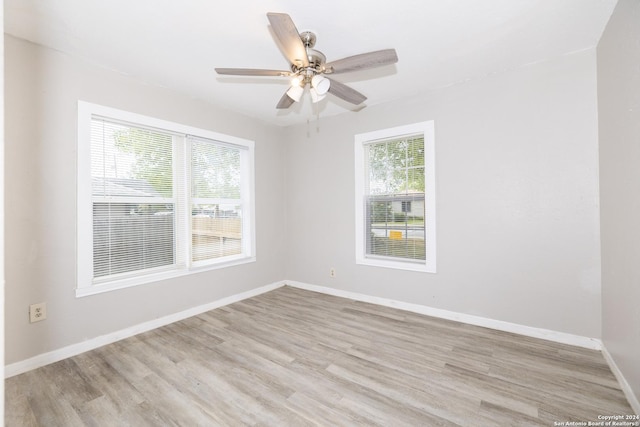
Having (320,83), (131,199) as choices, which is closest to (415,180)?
(320,83)

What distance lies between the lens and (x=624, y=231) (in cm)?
186

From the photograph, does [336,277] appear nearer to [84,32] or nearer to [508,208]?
[508,208]

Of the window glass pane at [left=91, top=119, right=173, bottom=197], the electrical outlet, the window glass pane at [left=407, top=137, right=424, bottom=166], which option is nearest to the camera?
the electrical outlet

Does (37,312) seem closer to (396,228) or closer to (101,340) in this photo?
(101,340)

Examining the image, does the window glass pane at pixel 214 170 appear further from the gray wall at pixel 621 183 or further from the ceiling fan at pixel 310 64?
the gray wall at pixel 621 183

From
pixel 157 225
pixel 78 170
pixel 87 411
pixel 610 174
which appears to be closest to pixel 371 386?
pixel 87 411

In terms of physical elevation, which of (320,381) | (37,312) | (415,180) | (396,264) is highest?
(415,180)

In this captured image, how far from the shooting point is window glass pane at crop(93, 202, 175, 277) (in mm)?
2658

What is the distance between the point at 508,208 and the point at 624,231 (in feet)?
3.13

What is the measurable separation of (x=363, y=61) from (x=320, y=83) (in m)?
0.32

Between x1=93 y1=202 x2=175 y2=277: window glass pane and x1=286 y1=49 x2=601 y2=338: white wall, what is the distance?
2.48m

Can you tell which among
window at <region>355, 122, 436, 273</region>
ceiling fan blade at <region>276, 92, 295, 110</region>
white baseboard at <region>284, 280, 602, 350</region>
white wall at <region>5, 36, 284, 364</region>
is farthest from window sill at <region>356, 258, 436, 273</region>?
white wall at <region>5, 36, 284, 364</region>

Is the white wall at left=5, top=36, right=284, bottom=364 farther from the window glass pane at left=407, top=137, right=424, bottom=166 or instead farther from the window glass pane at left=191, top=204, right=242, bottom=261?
the window glass pane at left=407, top=137, right=424, bottom=166

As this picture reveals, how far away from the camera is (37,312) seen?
224cm
